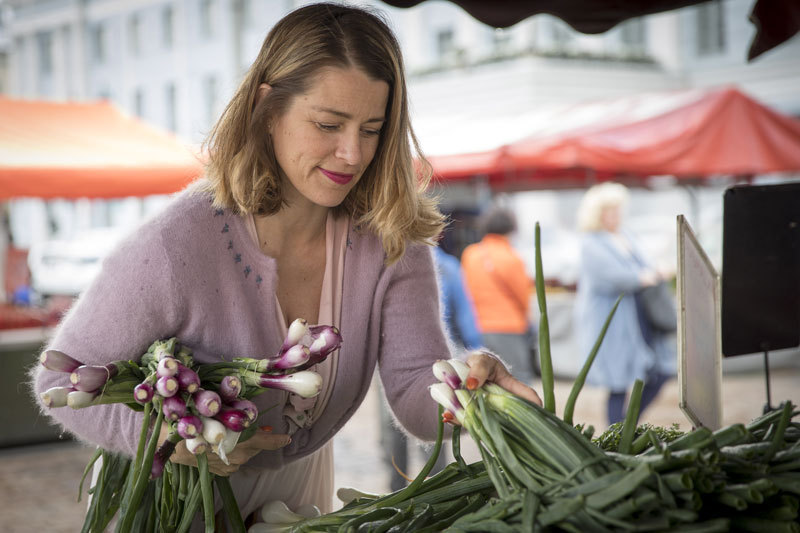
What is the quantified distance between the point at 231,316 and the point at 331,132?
407mm

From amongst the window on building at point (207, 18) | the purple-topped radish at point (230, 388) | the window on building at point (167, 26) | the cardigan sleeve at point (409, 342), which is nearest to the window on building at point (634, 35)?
the window on building at point (207, 18)

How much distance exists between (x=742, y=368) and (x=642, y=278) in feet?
12.9

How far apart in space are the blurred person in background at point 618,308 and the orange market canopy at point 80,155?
2.63 m

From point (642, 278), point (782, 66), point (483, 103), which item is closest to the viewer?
point (642, 278)

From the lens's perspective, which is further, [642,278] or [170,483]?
[642,278]

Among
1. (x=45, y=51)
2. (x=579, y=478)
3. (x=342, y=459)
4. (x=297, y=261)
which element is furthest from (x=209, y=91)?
(x=579, y=478)

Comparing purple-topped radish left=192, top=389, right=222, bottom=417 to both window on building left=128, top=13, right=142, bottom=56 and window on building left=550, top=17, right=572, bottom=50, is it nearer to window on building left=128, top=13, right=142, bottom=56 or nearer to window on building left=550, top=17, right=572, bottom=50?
window on building left=550, top=17, right=572, bottom=50

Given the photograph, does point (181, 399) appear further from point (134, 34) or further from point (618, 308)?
point (134, 34)

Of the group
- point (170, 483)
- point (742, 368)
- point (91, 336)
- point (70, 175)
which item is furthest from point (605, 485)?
point (742, 368)

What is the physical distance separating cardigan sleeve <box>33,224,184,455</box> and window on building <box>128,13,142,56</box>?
29.5m

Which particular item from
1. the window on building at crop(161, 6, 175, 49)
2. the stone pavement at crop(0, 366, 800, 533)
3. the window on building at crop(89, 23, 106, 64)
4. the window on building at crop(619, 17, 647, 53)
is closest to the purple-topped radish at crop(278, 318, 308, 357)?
the stone pavement at crop(0, 366, 800, 533)

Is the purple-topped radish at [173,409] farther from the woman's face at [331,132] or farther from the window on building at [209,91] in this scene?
the window on building at [209,91]

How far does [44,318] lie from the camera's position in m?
7.27

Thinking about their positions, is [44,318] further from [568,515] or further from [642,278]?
[568,515]
